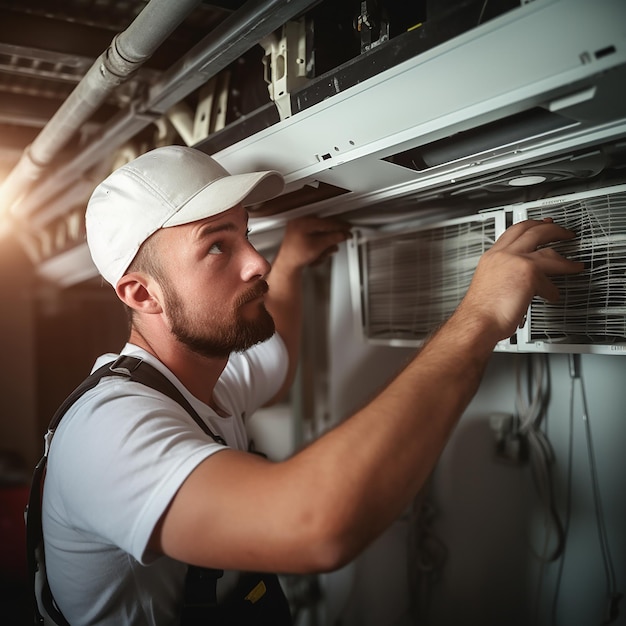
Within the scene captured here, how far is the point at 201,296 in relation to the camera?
920 mm

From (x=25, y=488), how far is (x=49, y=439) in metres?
2.11

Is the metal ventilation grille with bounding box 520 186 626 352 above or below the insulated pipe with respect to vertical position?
below

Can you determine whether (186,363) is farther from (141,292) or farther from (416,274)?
(416,274)

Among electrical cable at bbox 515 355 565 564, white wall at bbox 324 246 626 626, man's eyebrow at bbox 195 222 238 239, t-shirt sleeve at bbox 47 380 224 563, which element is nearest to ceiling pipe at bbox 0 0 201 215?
man's eyebrow at bbox 195 222 238 239

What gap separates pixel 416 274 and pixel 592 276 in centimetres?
40

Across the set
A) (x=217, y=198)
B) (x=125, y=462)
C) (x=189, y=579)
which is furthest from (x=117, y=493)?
(x=217, y=198)

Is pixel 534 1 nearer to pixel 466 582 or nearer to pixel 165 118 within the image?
pixel 165 118

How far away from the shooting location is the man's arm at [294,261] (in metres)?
1.30

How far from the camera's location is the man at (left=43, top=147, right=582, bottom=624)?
1.92 feet

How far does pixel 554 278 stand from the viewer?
0.94 meters

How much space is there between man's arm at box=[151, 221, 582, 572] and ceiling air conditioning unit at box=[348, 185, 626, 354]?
1.14 ft

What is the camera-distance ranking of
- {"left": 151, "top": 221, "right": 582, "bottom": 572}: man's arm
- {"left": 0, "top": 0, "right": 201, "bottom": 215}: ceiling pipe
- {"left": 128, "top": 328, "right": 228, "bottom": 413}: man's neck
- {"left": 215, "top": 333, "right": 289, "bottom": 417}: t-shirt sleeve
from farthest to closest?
1. {"left": 215, "top": 333, "right": 289, "bottom": 417}: t-shirt sleeve
2. {"left": 128, "top": 328, "right": 228, "bottom": 413}: man's neck
3. {"left": 0, "top": 0, "right": 201, "bottom": 215}: ceiling pipe
4. {"left": 151, "top": 221, "right": 582, "bottom": 572}: man's arm

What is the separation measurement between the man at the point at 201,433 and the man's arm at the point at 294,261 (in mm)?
240

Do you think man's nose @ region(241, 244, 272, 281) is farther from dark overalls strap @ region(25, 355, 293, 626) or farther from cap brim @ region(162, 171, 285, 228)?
dark overalls strap @ region(25, 355, 293, 626)
